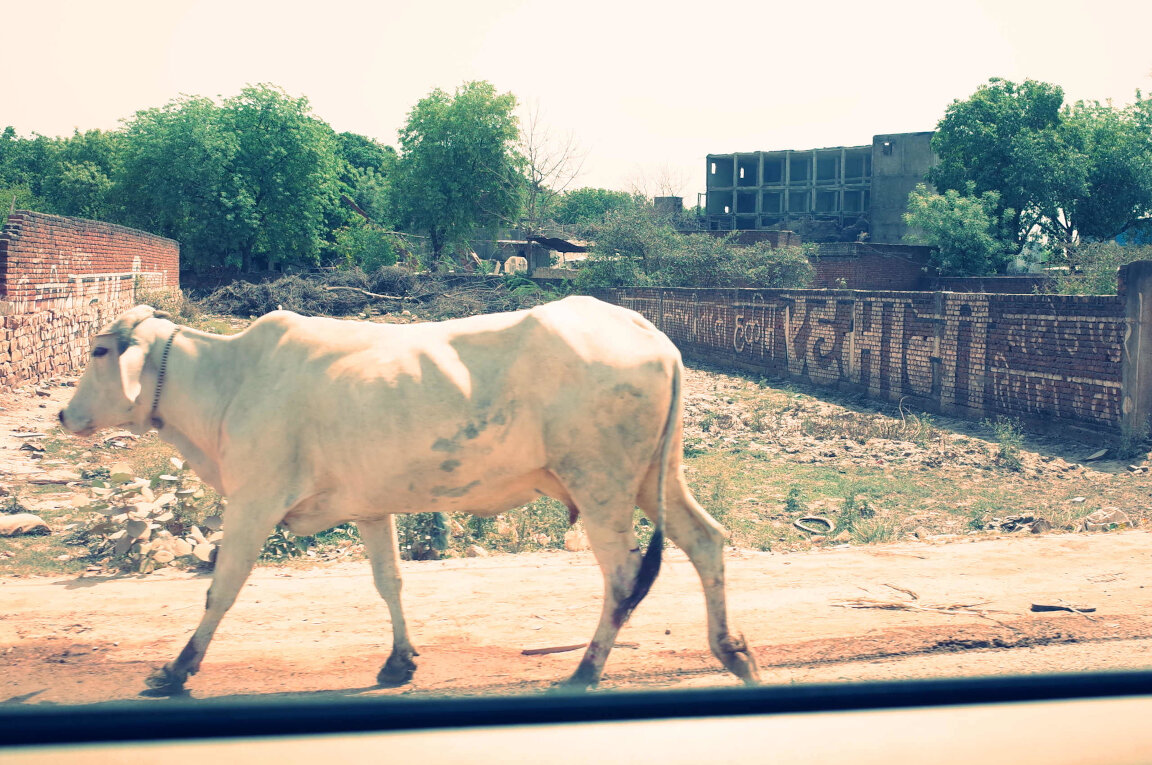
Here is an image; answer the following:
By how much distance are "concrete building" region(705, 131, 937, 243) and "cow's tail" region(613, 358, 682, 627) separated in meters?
44.3

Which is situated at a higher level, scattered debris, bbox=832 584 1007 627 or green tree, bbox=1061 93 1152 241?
green tree, bbox=1061 93 1152 241

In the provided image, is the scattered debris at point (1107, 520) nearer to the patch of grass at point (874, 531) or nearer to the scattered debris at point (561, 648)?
the patch of grass at point (874, 531)

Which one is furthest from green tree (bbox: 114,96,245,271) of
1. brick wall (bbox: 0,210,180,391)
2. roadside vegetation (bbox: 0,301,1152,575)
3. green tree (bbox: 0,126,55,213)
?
roadside vegetation (bbox: 0,301,1152,575)

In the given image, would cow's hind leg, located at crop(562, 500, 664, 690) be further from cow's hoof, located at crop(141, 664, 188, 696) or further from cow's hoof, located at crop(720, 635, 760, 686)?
cow's hoof, located at crop(141, 664, 188, 696)

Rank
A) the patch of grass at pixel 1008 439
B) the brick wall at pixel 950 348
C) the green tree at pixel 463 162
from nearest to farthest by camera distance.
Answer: the patch of grass at pixel 1008 439 → the brick wall at pixel 950 348 → the green tree at pixel 463 162

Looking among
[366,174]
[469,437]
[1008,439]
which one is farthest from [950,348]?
[366,174]

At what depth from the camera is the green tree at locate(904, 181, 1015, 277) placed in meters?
32.1

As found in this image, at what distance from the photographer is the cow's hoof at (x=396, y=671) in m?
4.22

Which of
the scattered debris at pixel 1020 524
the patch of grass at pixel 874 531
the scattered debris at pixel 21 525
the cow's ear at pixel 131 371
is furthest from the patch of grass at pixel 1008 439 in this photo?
the scattered debris at pixel 21 525

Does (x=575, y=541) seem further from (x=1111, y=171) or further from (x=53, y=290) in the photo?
(x=1111, y=171)

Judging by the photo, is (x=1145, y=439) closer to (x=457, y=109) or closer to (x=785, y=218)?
(x=457, y=109)

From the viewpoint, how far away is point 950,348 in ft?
46.2

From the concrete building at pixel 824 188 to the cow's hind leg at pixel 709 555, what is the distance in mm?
44284

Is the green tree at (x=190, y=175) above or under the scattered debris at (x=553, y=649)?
above
